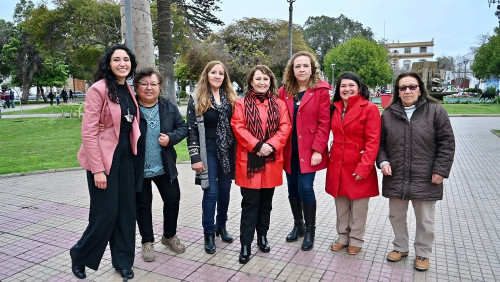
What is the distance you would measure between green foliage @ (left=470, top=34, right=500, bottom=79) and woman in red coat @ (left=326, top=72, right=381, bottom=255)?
41.6 meters

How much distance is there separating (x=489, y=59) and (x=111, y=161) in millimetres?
46100

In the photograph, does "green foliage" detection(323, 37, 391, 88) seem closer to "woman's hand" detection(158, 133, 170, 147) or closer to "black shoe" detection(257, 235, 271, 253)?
"black shoe" detection(257, 235, 271, 253)

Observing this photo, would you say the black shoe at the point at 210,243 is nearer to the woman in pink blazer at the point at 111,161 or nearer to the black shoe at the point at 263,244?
the black shoe at the point at 263,244

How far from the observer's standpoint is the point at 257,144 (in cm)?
365

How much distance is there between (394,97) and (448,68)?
83.9 metres

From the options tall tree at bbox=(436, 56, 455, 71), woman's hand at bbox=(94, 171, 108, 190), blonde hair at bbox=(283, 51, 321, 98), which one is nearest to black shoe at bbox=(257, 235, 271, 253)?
blonde hair at bbox=(283, 51, 321, 98)

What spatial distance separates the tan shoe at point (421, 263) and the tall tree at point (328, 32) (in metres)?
69.6

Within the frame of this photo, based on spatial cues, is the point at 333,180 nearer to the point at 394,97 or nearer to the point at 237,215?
the point at 394,97

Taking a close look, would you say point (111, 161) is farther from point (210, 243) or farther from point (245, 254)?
point (245, 254)

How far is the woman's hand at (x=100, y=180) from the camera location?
317cm

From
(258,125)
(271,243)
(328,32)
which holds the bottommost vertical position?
(271,243)

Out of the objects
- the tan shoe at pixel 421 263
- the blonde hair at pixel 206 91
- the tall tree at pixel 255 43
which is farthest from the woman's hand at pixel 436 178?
the tall tree at pixel 255 43

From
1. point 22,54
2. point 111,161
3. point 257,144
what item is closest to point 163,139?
point 111,161

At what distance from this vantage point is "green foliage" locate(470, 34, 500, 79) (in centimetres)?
3806
